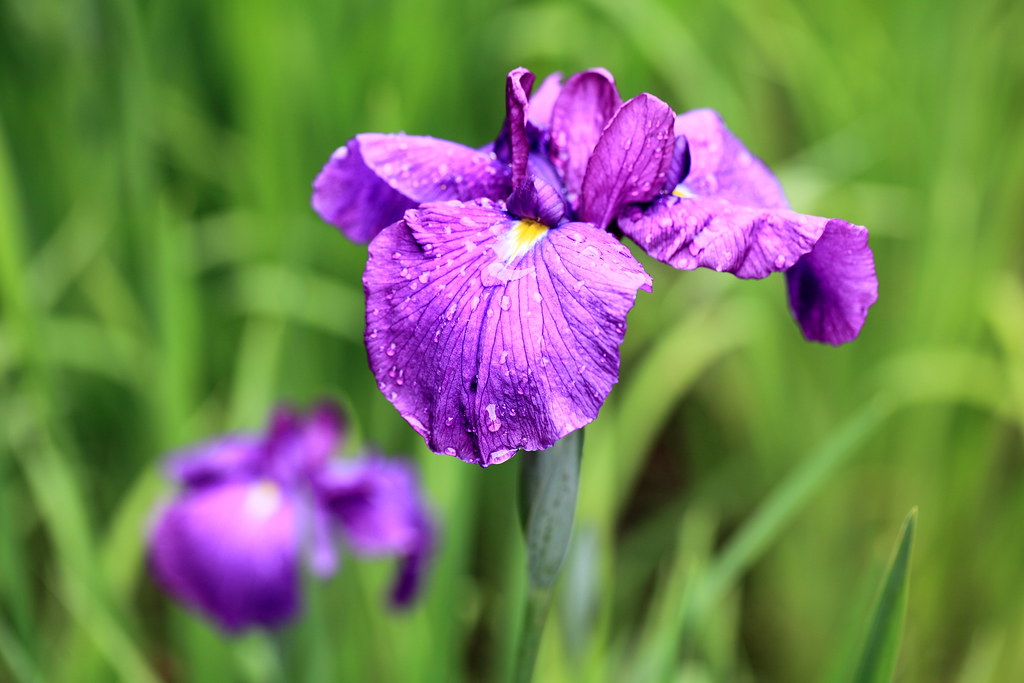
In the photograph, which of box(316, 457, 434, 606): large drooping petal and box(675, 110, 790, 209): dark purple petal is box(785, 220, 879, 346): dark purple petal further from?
box(316, 457, 434, 606): large drooping petal

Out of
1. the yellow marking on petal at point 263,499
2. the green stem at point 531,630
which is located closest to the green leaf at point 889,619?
the green stem at point 531,630

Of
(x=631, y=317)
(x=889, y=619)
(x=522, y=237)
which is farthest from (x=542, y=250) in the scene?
(x=631, y=317)

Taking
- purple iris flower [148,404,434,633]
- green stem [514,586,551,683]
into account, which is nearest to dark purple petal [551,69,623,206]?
green stem [514,586,551,683]

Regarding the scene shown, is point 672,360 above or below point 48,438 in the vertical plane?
above

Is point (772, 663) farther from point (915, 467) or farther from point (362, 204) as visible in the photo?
point (362, 204)

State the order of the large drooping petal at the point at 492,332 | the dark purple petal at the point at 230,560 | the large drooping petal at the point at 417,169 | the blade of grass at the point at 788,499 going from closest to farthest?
the large drooping petal at the point at 492,332 → the large drooping petal at the point at 417,169 → the blade of grass at the point at 788,499 → the dark purple petal at the point at 230,560

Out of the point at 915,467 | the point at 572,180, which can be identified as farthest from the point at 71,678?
the point at 915,467

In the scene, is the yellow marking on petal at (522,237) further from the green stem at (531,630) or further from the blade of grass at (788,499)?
the blade of grass at (788,499)
